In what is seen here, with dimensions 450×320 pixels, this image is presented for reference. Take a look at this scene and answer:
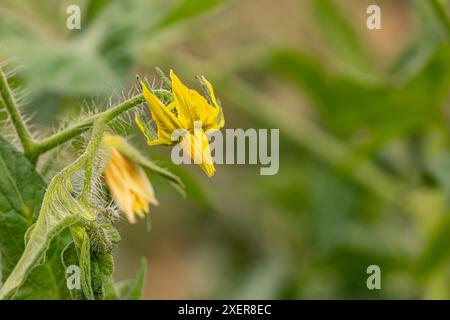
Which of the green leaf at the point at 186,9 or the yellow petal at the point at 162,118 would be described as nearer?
the yellow petal at the point at 162,118

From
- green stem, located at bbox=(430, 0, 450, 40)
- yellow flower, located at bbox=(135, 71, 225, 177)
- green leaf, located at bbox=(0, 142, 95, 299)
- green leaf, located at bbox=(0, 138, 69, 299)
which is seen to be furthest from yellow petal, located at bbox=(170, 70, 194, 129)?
green stem, located at bbox=(430, 0, 450, 40)

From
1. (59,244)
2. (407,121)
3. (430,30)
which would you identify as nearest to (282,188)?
(407,121)

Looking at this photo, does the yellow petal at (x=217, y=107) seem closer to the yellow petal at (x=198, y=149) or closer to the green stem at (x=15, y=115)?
the yellow petal at (x=198, y=149)

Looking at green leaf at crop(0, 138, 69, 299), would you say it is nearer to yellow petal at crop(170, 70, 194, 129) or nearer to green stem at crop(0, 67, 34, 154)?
green stem at crop(0, 67, 34, 154)

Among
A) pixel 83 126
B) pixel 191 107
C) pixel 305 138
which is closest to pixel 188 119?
pixel 191 107

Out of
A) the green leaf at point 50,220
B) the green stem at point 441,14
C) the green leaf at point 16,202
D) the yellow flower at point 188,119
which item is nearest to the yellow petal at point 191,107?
the yellow flower at point 188,119

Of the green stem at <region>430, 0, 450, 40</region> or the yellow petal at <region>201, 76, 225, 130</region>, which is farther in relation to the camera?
the green stem at <region>430, 0, 450, 40</region>

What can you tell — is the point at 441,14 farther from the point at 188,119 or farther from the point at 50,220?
the point at 50,220
